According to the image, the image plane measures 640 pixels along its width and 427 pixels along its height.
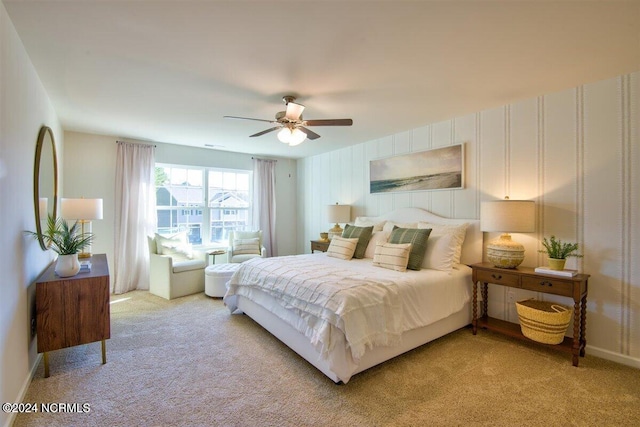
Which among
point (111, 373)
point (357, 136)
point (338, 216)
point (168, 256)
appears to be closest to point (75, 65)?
point (111, 373)

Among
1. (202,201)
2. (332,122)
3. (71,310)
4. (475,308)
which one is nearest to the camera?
(71,310)

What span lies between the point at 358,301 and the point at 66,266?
2.35 meters

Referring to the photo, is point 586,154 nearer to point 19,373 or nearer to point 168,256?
point 19,373

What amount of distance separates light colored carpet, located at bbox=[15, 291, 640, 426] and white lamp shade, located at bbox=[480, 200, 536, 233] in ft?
3.66

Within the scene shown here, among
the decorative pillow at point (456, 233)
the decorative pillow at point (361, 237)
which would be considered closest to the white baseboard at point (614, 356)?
the decorative pillow at point (456, 233)

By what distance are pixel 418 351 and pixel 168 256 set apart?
142 inches

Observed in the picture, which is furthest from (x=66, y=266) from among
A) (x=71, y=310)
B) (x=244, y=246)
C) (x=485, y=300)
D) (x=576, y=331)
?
(x=576, y=331)

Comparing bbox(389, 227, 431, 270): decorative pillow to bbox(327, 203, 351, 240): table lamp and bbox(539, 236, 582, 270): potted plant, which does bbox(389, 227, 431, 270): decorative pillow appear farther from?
bbox(327, 203, 351, 240): table lamp

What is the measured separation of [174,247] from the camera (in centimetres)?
453

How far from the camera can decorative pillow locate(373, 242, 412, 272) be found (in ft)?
9.68

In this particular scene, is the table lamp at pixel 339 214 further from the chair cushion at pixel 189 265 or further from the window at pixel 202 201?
the chair cushion at pixel 189 265

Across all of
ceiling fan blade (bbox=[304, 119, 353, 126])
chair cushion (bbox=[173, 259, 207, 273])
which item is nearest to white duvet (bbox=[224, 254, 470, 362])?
ceiling fan blade (bbox=[304, 119, 353, 126])

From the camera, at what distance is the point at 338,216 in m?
4.83

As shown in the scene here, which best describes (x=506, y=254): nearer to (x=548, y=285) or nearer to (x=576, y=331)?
(x=548, y=285)
